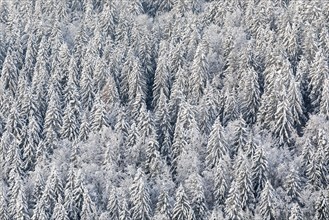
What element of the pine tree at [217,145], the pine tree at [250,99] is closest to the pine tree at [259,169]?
the pine tree at [217,145]

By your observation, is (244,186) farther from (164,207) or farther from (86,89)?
(86,89)

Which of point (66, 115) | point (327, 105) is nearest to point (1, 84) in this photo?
point (66, 115)

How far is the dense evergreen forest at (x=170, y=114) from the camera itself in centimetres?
9506

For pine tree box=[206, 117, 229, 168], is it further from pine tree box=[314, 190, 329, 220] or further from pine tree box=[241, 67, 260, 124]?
pine tree box=[314, 190, 329, 220]

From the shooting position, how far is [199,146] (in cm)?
10300

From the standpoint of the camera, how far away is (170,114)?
109625 millimetres

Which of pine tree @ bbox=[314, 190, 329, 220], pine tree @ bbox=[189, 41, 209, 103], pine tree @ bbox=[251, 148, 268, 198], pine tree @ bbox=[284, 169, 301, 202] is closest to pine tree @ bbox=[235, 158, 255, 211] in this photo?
pine tree @ bbox=[251, 148, 268, 198]

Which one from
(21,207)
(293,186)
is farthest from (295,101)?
(21,207)

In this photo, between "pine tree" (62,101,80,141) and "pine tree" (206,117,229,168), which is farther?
"pine tree" (62,101,80,141)

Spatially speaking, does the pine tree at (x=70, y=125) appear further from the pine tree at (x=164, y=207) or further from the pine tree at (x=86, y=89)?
the pine tree at (x=164, y=207)

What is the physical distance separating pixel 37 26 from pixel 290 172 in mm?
58875

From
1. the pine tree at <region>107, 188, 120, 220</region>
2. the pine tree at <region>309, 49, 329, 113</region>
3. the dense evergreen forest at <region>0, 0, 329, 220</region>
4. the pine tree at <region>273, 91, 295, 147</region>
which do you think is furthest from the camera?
the pine tree at <region>309, 49, 329, 113</region>

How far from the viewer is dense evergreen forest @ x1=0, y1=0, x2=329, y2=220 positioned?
312 ft

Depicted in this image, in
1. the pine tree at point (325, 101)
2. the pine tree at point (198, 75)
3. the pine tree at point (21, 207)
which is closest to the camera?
the pine tree at point (21, 207)
